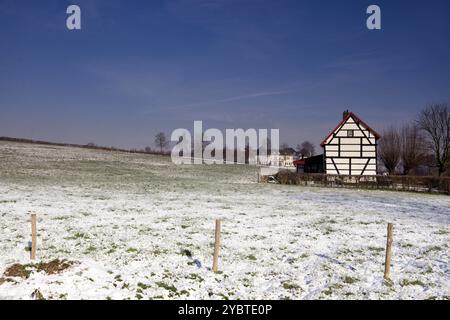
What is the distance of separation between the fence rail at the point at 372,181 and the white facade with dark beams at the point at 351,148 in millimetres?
4742

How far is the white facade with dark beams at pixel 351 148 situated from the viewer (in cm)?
3697

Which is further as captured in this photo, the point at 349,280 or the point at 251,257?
the point at 251,257

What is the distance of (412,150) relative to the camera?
4769 centimetres

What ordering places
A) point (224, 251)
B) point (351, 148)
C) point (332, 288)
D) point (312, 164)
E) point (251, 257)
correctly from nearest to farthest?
1. point (332, 288)
2. point (251, 257)
3. point (224, 251)
4. point (351, 148)
5. point (312, 164)

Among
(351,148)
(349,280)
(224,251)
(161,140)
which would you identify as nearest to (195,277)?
(224,251)

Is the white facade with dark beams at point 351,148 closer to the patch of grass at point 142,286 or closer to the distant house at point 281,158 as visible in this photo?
the patch of grass at point 142,286

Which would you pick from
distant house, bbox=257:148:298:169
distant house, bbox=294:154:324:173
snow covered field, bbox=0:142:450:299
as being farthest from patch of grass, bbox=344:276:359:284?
→ distant house, bbox=257:148:298:169

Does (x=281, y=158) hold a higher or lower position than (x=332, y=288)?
higher

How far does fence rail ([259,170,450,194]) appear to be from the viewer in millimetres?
29609

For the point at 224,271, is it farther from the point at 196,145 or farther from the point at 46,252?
the point at 196,145

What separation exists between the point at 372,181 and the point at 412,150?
70.1 feet

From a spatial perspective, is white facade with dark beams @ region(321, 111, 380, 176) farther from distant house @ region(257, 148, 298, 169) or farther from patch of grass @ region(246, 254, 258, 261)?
distant house @ region(257, 148, 298, 169)

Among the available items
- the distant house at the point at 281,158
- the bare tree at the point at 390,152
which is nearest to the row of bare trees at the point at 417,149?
the bare tree at the point at 390,152

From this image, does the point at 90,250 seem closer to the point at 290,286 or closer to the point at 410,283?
the point at 290,286
